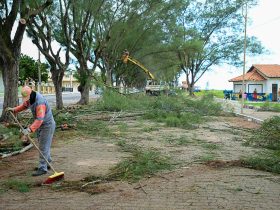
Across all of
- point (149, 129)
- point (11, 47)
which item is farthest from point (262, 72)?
point (11, 47)

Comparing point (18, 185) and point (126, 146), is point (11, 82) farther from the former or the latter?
point (18, 185)

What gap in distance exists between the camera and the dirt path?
5.63 metres

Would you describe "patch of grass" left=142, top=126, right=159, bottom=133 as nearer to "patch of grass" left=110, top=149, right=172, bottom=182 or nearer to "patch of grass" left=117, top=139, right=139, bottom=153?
"patch of grass" left=117, top=139, right=139, bottom=153

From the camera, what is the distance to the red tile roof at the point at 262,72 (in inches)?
1923

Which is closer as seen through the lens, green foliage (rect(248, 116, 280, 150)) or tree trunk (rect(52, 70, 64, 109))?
green foliage (rect(248, 116, 280, 150))

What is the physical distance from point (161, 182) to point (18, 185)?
244 cm

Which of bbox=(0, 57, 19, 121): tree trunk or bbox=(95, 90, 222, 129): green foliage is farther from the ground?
bbox=(0, 57, 19, 121): tree trunk

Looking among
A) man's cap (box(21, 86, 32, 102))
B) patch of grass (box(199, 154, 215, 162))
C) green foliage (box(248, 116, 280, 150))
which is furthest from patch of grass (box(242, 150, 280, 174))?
man's cap (box(21, 86, 32, 102))

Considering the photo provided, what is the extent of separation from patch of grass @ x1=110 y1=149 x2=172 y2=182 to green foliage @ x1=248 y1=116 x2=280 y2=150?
3.22 m

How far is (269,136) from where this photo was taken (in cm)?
1047

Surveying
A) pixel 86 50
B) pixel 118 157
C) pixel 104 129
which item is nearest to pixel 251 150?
pixel 118 157

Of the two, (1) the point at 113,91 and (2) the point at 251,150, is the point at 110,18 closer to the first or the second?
(1) the point at 113,91

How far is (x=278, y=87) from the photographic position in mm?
47688

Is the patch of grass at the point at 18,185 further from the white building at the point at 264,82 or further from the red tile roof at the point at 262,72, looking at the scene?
the red tile roof at the point at 262,72
